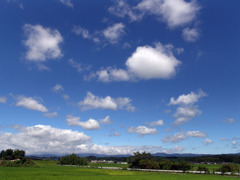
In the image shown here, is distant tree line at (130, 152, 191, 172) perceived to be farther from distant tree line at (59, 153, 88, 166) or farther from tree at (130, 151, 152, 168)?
distant tree line at (59, 153, 88, 166)

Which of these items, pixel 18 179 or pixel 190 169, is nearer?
pixel 18 179

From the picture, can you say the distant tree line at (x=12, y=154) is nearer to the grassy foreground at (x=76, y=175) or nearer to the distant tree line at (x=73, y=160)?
Result: the distant tree line at (x=73, y=160)

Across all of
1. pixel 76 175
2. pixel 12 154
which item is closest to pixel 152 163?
pixel 76 175

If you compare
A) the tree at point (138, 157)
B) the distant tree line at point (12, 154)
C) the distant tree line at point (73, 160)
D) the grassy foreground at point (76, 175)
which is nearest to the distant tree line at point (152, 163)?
the tree at point (138, 157)

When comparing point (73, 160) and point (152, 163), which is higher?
point (152, 163)

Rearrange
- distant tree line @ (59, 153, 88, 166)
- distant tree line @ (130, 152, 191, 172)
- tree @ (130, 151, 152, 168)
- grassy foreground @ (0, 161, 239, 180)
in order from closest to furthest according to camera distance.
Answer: grassy foreground @ (0, 161, 239, 180), distant tree line @ (130, 152, 191, 172), tree @ (130, 151, 152, 168), distant tree line @ (59, 153, 88, 166)

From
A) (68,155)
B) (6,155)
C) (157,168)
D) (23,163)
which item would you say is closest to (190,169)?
(157,168)

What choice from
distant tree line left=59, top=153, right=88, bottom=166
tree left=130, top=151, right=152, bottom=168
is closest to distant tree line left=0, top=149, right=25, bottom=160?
distant tree line left=59, top=153, right=88, bottom=166

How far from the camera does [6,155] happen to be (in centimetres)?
11250

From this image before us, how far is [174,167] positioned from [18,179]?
5294 cm

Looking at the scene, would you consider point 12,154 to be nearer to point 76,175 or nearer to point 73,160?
point 73,160

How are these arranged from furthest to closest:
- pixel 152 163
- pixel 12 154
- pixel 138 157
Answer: pixel 12 154 → pixel 138 157 → pixel 152 163

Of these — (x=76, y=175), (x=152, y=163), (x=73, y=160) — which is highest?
(x=152, y=163)

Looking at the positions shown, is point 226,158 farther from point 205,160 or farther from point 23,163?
point 23,163
